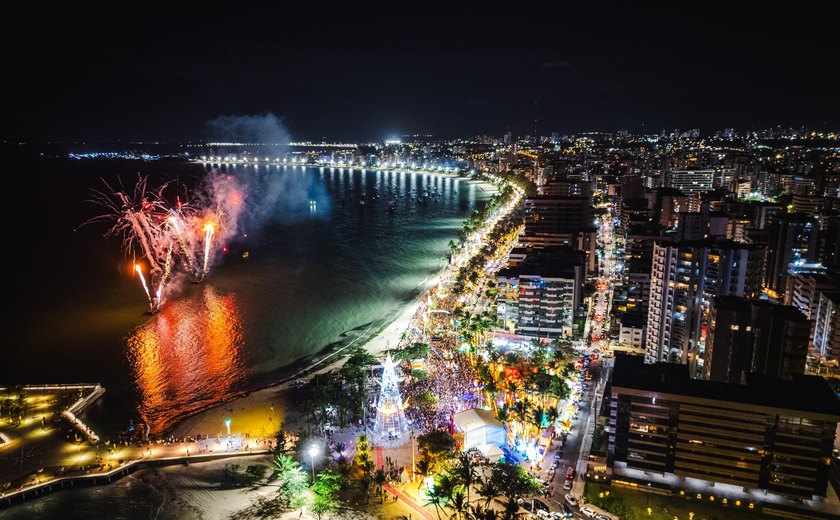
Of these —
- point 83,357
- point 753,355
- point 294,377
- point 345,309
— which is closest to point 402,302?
point 345,309

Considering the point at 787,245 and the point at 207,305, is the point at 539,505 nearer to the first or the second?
the point at 207,305

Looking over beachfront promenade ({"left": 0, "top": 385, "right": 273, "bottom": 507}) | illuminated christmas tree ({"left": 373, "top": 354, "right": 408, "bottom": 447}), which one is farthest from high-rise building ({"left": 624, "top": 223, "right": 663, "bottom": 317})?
beachfront promenade ({"left": 0, "top": 385, "right": 273, "bottom": 507})

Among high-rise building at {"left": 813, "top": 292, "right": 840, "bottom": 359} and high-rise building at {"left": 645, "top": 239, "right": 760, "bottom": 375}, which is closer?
high-rise building at {"left": 645, "top": 239, "right": 760, "bottom": 375}

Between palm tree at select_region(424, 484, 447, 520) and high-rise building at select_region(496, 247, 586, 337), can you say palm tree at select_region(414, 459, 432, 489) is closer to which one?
palm tree at select_region(424, 484, 447, 520)

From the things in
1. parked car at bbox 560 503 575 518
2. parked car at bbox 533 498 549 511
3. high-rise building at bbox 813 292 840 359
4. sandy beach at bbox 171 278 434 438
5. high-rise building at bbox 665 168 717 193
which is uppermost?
high-rise building at bbox 665 168 717 193

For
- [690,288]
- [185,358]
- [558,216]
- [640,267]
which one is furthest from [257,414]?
[558,216]

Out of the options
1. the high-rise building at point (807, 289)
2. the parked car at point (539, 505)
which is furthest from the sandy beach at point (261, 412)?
the high-rise building at point (807, 289)

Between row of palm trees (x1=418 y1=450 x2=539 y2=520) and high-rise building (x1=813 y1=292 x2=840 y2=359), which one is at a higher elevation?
high-rise building (x1=813 y1=292 x2=840 y2=359)
